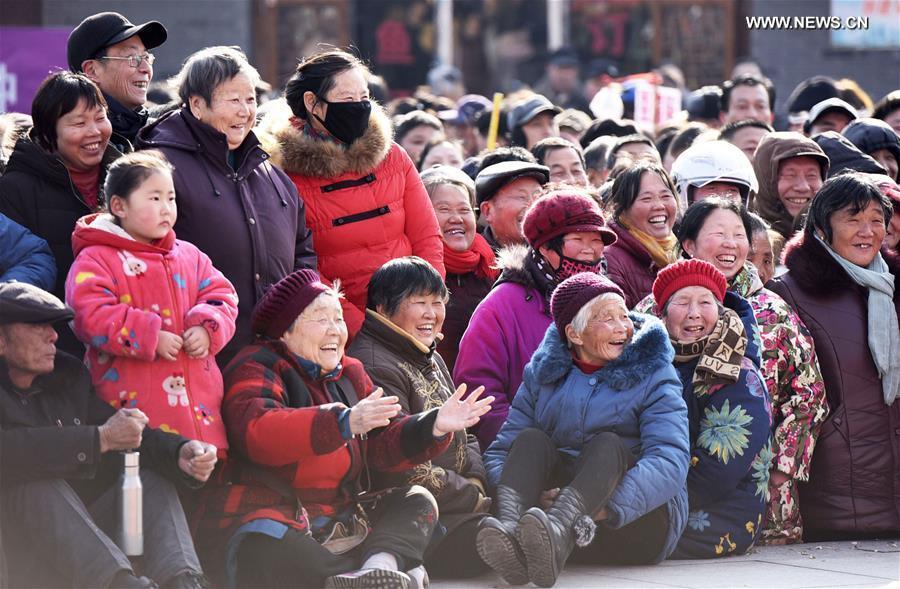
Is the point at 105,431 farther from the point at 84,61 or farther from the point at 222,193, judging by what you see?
the point at 84,61

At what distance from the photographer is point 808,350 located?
6637 mm

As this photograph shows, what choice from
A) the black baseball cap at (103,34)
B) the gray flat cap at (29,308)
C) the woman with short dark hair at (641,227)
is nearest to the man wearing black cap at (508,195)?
the woman with short dark hair at (641,227)

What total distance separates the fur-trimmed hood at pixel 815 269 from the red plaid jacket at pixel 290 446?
2.35m

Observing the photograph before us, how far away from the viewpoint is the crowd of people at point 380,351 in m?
5.13

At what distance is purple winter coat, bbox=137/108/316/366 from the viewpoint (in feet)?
18.7

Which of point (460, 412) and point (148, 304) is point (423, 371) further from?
point (148, 304)

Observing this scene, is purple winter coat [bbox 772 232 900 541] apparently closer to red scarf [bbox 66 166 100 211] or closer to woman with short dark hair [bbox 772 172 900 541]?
woman with short dark hair [bbox 772 172 900 541]

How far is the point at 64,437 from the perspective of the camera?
4.95 m

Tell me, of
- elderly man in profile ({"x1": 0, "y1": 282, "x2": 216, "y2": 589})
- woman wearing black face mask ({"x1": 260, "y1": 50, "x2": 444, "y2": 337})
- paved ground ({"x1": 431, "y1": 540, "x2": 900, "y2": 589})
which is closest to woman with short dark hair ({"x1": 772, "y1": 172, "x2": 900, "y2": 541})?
paved ground ({"x1": 431, "y1": 540, "x2": 900, "y2": 589})

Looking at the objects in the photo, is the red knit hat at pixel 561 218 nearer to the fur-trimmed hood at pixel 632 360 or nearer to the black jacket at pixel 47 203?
the fur-trimmed hood at pixel 632 360

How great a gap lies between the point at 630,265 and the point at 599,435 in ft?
4.81

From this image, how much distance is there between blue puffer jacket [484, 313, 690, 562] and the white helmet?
6.35 feet

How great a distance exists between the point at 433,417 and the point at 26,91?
7.11 m

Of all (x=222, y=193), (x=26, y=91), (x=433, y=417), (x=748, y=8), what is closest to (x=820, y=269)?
(x=433, y=417)
